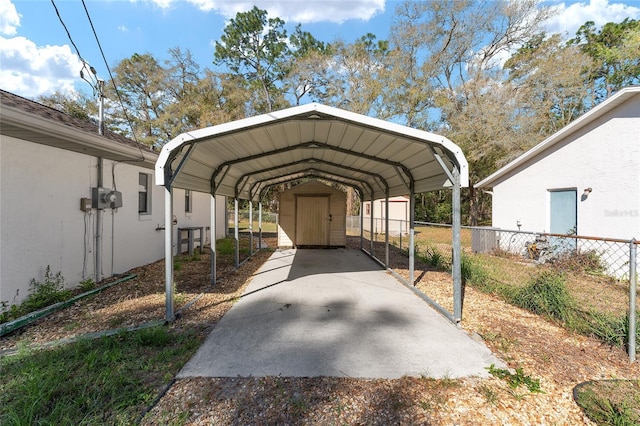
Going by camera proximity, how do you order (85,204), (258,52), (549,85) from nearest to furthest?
(85,204) < (549,85) < (258,52)

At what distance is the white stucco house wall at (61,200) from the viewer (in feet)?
14.1

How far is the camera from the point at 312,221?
12.3 meters

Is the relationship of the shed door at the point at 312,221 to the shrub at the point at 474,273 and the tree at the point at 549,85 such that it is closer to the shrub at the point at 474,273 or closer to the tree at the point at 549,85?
the shrub at the point at 474,273

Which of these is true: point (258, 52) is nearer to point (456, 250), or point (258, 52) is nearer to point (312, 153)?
point (312, 153)

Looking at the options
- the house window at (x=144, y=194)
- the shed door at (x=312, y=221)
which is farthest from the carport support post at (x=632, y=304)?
the shed door at (x=312, y=221)

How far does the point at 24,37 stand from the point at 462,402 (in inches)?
305

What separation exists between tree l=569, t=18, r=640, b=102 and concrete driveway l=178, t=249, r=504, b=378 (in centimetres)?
2367

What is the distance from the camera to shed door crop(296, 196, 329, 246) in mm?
12211

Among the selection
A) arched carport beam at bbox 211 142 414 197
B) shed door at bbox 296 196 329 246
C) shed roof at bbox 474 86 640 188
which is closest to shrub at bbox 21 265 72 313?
arched carport beam at bbox 211 142 414 197

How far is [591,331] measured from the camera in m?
3.82

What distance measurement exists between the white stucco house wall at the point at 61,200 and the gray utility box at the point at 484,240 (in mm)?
10180

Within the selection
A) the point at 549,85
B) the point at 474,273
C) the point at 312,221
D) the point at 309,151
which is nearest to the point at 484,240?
the point at 474,273

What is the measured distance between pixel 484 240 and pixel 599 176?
3.79 m

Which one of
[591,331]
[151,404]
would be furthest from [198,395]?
[591,331]
